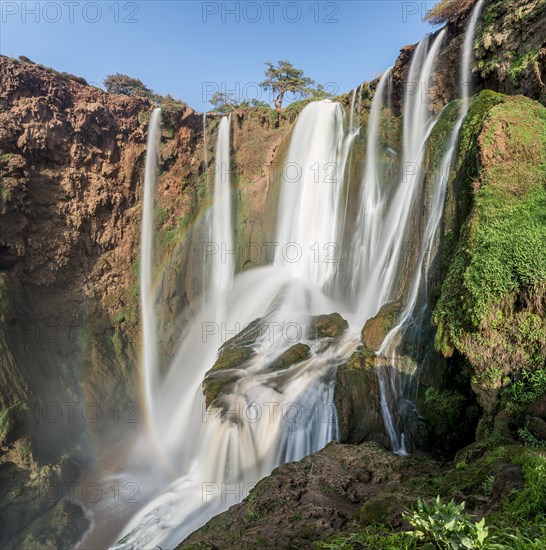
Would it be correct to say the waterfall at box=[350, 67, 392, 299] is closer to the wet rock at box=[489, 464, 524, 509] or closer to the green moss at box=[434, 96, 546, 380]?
the green moss at box=[434, 96, 546, 380]

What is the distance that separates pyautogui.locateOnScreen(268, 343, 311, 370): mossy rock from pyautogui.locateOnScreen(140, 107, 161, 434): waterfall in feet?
27.9

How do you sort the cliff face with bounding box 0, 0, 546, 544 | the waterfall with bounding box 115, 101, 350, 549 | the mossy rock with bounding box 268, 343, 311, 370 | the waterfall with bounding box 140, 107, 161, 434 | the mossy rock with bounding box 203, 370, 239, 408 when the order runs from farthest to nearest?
the waterfall with bounding box 140, 107, 161, 434, the cliff face with bounding box 0, 0, 546, 544, the mossy rock with bounding box 268, 343, 311, 370, the mossy rock with bounding box 203, 370, 239, 408, the waterfall with bounding box 115, 101, 350, 549

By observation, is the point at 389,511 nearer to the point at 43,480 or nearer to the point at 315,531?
the point at 315,531

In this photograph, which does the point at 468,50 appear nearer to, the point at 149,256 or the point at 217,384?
the point at 217,384

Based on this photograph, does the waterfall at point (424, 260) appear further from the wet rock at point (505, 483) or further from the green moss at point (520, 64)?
the wet rock at point (505, 483)

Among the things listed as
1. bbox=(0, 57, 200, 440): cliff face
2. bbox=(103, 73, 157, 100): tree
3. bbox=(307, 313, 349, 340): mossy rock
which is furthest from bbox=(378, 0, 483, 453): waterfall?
bbox=(103, 73, 157, 100): tree

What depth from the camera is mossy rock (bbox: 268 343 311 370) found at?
8758mm

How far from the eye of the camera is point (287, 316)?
11656 mm

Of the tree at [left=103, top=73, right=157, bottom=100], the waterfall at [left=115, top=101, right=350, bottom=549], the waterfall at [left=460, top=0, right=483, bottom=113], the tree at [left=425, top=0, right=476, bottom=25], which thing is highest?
the tree at [left=103, top=73, right=157, bottom=100]

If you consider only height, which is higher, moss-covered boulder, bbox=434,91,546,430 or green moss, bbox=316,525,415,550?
moss-covered boulder, bbox=434,91,546,430

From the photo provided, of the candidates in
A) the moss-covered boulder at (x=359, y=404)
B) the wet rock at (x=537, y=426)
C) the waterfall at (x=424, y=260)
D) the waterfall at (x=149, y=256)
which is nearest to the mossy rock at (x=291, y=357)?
the moss-covered boulder at (x=359, y=404)

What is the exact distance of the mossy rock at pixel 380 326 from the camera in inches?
313

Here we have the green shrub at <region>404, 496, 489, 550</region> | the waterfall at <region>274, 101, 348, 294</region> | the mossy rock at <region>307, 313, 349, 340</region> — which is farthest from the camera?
the waterfall at <region>274, 101, 348, 294</region>

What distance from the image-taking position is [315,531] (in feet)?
10.7
